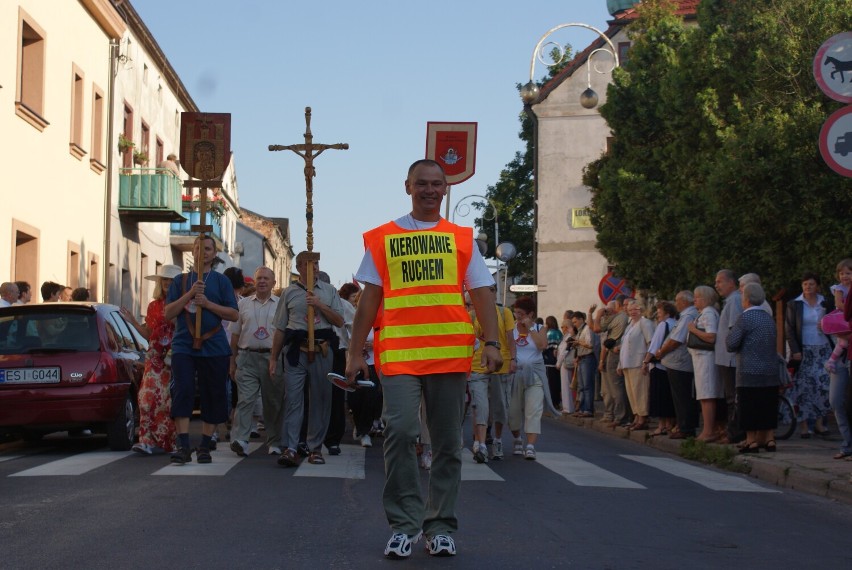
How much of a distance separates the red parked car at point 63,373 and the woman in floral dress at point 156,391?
68cm

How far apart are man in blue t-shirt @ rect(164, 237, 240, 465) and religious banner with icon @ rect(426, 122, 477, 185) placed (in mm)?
6863

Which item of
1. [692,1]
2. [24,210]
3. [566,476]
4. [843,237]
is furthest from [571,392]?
[692,1]

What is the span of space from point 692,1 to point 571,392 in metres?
27.8

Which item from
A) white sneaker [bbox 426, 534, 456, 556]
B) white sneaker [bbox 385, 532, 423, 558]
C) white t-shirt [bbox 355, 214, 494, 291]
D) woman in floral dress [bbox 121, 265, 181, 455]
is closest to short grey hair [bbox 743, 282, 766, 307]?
woman in floral dress [bbox 121, 265, 181, 455]

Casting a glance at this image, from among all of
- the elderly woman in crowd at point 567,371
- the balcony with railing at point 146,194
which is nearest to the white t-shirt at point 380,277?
the elderly woman in crowd at point 567,371

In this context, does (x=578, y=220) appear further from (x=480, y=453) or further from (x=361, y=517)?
(x=361, y=517)

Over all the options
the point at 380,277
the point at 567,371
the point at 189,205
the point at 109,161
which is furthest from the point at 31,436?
the point at 189,205

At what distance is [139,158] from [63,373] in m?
24.0

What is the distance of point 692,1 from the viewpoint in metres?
47.1

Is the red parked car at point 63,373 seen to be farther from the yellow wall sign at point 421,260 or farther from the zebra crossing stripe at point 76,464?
the yellow wall sign at point 421,260

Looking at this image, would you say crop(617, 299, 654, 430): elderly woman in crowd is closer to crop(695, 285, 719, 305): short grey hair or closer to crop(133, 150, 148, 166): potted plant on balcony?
crop(695, 285, 719, 305): short grey hair

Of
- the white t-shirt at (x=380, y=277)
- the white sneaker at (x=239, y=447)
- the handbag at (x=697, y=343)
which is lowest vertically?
the white sneaker at (x=239, y=447)

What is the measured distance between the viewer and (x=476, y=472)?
36.8 ft

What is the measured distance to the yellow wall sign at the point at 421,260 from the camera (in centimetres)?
659
